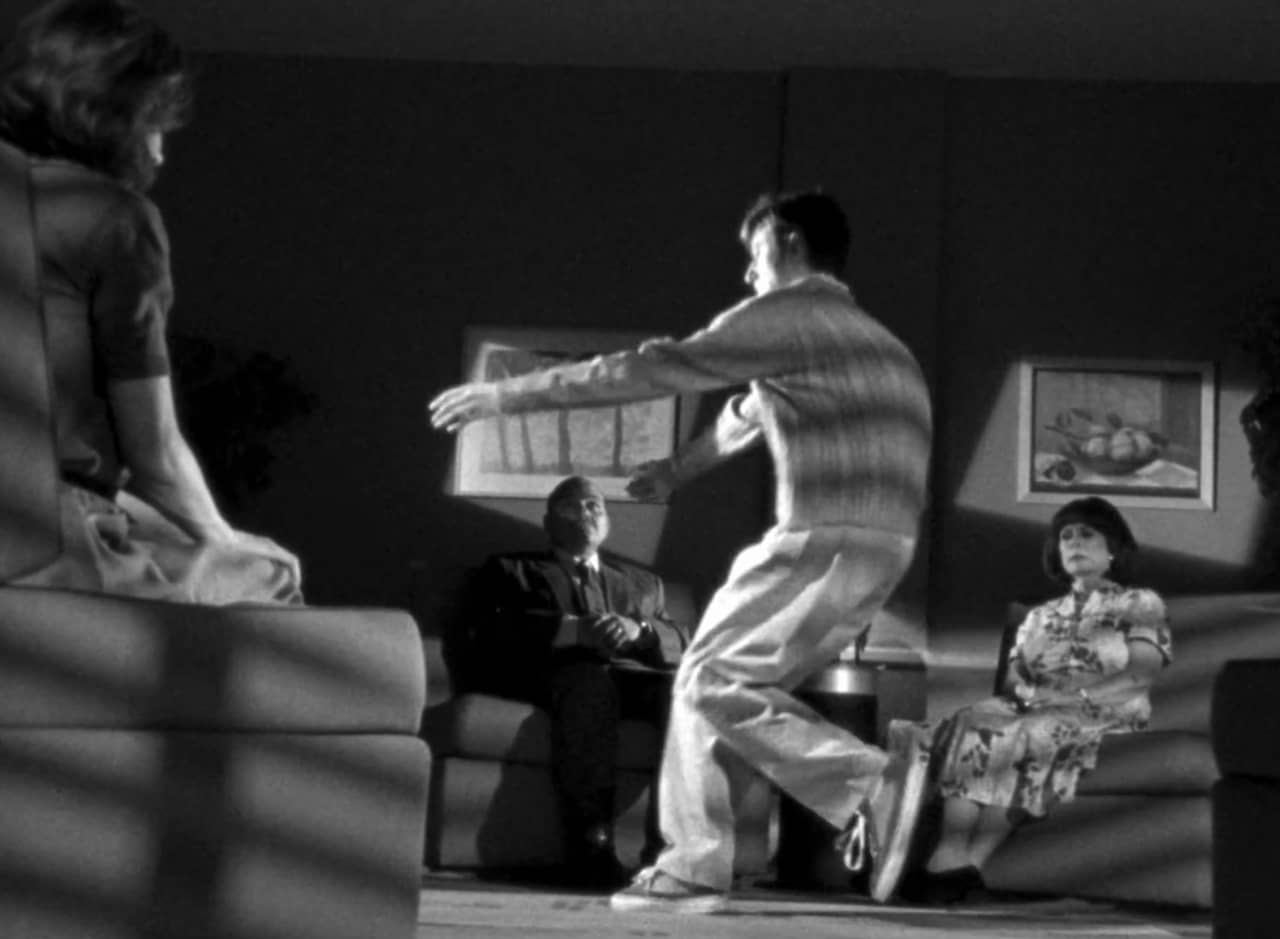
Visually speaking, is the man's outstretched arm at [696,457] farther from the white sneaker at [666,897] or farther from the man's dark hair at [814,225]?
the white sneaker at [666,897]

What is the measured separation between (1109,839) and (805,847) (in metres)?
0.75

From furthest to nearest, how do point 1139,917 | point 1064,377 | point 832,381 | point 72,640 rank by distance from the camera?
point 1064,377
point 1139,917
point 832,381
point 72,640

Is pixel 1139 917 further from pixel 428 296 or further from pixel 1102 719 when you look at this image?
pixel 428 296

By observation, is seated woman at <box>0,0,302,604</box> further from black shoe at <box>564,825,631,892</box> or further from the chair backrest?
black shoe at <box>564,825,631,892</box>

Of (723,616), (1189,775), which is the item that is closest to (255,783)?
(723,616)

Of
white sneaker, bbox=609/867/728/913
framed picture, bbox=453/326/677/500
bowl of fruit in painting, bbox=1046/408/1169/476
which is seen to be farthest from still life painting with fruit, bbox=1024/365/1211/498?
white sneaker, bbox=609/867/728/913

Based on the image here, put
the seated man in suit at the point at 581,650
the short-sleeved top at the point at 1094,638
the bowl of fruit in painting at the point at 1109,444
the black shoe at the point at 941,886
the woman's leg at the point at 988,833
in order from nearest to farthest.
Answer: the black shoe at the point at 941,886 → the woman's leg at the point at 988,833 → the short-sleeved top at the point at 1094,638 → the seated man in suit at the point at 581,650 → the bowl of fruit in painting at the point at 1109,444

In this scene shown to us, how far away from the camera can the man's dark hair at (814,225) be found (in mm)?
4559

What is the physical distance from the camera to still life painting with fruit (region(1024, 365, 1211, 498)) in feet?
23.1

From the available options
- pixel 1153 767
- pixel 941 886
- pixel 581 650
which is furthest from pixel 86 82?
pixel 581 650

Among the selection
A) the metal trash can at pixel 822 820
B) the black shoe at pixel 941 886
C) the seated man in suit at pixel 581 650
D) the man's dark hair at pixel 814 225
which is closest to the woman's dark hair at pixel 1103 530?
the metal trash can at pixel 822 820

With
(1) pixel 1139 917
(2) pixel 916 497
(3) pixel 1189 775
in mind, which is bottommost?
(1) pixel 1139 917

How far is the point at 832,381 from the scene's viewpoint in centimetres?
436

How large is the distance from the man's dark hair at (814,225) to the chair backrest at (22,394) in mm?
2524
